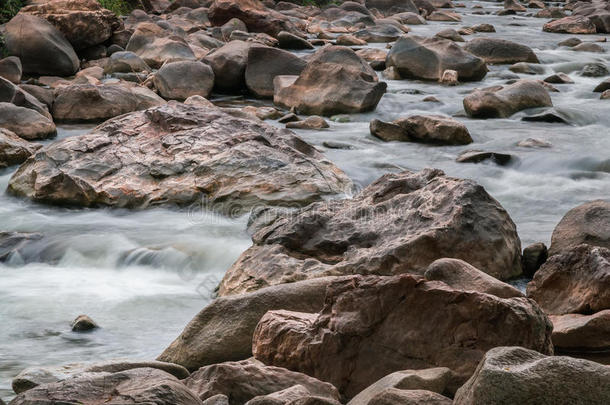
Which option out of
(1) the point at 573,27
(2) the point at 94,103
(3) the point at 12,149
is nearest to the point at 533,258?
(3) the point at 12,149

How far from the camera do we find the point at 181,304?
5.58 m

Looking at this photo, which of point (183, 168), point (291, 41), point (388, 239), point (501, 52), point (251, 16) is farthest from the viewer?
point (251, 16)

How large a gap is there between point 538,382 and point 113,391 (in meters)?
1.46

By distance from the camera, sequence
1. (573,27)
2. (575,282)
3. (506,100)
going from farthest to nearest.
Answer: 1. (573,27)
2. (506,100)
3. (575,282)

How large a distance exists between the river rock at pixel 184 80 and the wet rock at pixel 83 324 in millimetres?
7524

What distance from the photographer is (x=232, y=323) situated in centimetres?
430

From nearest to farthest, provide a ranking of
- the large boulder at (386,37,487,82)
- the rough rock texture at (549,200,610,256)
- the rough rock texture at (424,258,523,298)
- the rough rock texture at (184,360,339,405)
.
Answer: the rough rock texture at (184,360,339,405), the rough rock texture at (424,258,523,298), the rough rock texture at (549,200,610,256), the large boulder at (386,37,487,82)

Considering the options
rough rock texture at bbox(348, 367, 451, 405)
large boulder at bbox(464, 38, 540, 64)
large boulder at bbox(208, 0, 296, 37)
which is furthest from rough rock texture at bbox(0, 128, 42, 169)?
large boulder at bbox(208, 0, 296, 37)

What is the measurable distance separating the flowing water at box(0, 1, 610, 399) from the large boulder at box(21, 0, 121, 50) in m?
5.11

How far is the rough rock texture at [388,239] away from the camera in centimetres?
508

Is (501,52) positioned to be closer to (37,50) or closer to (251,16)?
(251,16)

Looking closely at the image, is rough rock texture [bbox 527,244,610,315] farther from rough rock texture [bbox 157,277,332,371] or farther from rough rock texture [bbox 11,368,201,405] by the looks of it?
rough rock texture [bbox 11,368,201,405]

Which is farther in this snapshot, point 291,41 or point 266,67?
point 291,41

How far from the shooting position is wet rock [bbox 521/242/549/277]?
229 inches
